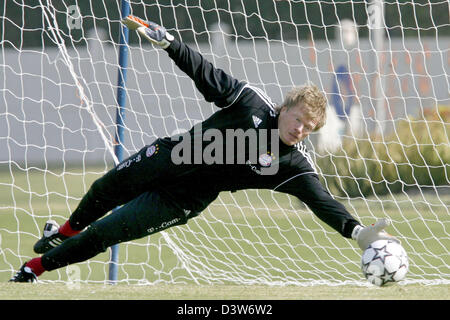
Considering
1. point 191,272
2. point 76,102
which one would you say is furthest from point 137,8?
point 191,272

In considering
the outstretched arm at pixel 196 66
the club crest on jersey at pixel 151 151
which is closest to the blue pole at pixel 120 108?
the club crest on jersey at pixel 151 151

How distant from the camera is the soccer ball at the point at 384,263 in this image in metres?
4.96

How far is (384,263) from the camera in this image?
4.96 metres

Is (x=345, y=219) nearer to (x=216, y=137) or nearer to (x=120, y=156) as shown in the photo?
(x=216, y=137)

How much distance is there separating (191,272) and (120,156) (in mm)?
1293

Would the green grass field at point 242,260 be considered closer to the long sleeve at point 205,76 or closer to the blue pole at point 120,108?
the blue pole at point 120,108

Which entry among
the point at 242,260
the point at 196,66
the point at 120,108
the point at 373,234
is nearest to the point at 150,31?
the point at 196,66

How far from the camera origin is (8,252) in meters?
8.05

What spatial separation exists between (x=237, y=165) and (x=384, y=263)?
1.21 metres

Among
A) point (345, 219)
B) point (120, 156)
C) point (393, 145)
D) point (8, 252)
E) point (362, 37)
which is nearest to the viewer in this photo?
point (345, 219)

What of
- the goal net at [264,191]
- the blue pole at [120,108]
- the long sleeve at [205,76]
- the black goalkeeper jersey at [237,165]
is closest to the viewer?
the long sleeve at [205,76]

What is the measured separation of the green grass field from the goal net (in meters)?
0.03

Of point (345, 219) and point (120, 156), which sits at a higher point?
point (120, 156)

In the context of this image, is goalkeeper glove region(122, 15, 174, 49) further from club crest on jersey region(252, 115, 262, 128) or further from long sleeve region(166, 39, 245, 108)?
club crest on jersey region(252, 115, 262, 128)
